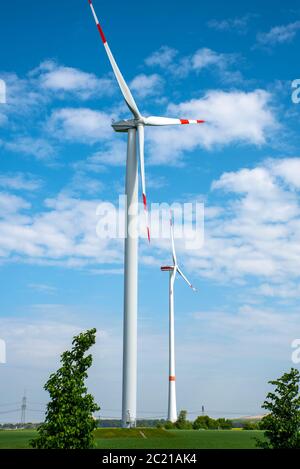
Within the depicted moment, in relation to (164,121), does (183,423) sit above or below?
below

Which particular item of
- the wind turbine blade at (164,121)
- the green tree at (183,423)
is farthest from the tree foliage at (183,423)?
the wind turbine blade at (164,121)

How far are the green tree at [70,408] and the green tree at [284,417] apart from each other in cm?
1319

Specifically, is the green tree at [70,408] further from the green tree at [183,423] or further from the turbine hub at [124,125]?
the green tree at [183,423]

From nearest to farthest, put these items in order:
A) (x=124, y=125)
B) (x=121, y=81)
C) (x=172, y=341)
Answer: (x=121, y=81)
(x=124, y=125)
(x=172, y=341)

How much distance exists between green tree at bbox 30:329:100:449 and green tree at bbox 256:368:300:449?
13192 millimetres

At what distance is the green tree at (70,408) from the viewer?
1673 inches

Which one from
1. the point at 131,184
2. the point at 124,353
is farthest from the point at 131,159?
the point at 124,353

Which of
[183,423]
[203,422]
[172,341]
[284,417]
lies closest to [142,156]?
[284,417]

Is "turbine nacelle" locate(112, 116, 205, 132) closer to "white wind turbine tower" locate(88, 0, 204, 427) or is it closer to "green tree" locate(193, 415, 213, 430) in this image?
"white wind turbine tower" locate(88, 0, 204, 427)

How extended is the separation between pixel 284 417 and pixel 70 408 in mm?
16491

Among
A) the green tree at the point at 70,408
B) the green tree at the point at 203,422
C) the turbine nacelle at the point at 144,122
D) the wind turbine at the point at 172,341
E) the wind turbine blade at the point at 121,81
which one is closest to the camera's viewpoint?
the green tree at the point at 70,408

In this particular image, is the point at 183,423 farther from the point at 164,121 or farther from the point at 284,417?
the point at 284,417

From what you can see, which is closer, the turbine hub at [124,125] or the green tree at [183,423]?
the turbine hub at [124,125]

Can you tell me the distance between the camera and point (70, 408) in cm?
4341
